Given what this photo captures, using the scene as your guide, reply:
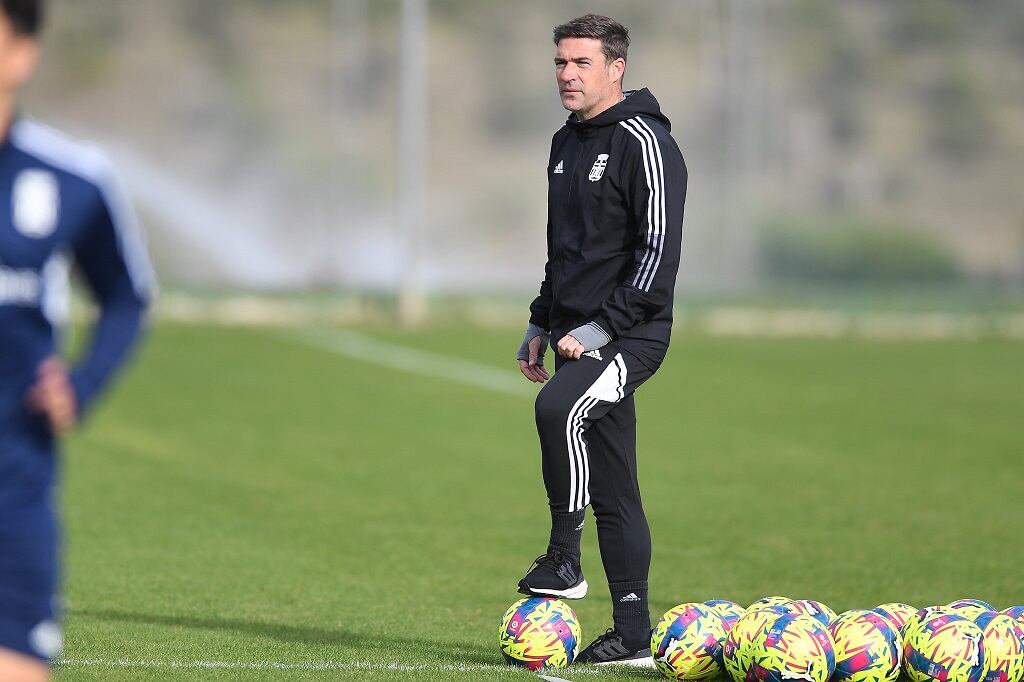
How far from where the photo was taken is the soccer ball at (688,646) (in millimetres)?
6395

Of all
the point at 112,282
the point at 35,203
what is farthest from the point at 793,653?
the point at 35,203

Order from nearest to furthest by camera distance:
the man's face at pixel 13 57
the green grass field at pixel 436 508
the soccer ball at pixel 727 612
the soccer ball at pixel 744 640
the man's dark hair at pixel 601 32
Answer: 1. the man's face at pixel 13 57
2. the soccer ball at pixel 744 640
3. the man's dark hair at pixel 601 32
4. the soccer ball at pixel 727 612
5. the green grass field at pixel 436 508

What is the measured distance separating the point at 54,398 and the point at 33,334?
0.18 meters

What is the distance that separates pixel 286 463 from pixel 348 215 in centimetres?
4212

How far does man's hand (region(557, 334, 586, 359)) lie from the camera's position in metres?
6.44

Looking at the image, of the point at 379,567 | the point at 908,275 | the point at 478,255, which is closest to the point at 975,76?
the point at 908,275

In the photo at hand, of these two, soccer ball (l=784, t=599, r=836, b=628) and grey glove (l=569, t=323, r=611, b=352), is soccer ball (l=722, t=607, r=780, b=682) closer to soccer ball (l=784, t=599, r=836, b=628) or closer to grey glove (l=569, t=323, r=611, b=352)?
soccer ball (l=784, t=599, r=836, b=628)

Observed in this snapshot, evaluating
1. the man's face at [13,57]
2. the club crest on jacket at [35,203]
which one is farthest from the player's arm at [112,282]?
the man's face at [13,57]

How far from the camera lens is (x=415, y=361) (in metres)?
24.8

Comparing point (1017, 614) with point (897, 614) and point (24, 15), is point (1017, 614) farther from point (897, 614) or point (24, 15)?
point (24, 15)

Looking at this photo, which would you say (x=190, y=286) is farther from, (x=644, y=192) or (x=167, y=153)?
(x=644, y=192)

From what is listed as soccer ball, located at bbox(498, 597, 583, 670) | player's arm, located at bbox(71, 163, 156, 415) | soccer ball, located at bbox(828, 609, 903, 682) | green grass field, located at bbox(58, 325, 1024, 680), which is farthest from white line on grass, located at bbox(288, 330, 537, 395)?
player's arm, located at bbox(71, 163, 156, 415)

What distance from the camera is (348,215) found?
5603 centimetres

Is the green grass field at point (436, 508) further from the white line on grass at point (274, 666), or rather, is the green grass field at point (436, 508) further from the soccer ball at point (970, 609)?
the soccer ball at point (970, 609)
